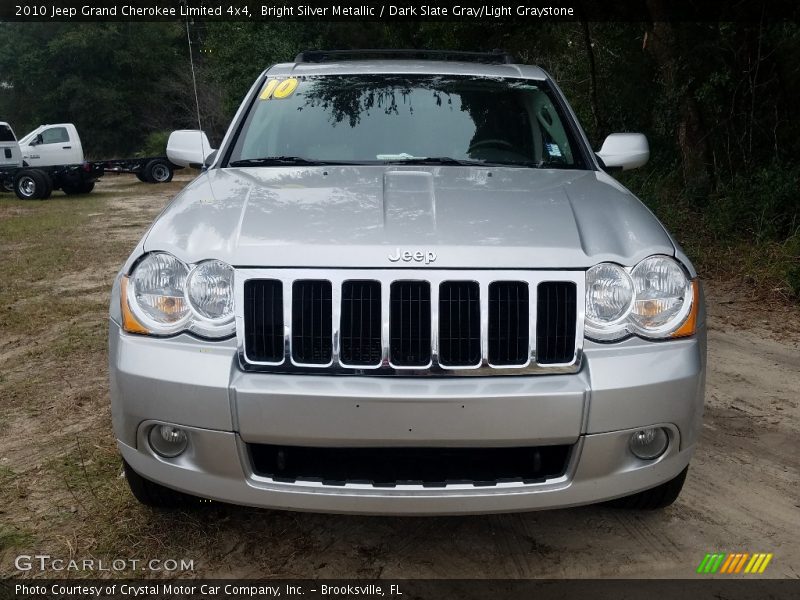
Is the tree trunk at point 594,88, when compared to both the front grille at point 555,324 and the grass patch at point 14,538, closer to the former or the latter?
the front grille at point 555,324

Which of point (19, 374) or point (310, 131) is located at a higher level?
point (310, 131)

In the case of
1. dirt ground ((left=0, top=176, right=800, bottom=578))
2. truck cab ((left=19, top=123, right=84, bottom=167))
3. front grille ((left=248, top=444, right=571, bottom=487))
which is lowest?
truck cab ((left=19, top=123, right=84, bottom=167))

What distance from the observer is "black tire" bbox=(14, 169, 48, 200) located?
18.9m

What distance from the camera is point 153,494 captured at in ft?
8.98

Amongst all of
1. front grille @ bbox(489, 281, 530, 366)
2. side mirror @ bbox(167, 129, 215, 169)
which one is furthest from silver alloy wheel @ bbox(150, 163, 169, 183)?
front grille @ bbox(489, 281, 530, 366)

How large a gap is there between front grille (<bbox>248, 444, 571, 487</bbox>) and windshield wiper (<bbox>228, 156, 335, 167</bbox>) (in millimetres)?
1424

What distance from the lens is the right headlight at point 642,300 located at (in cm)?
237

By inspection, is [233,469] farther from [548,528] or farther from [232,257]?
[548,528]

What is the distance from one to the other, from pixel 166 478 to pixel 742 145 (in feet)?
27.8

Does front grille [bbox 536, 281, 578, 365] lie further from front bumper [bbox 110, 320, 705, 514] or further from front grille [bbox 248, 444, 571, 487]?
front grille [bbox 248, 444, 571, 487]

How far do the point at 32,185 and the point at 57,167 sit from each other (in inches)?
31.7

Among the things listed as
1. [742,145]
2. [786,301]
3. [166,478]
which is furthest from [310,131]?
[742,145]

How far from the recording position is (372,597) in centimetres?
243

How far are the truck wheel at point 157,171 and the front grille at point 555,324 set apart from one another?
21.6 metres
